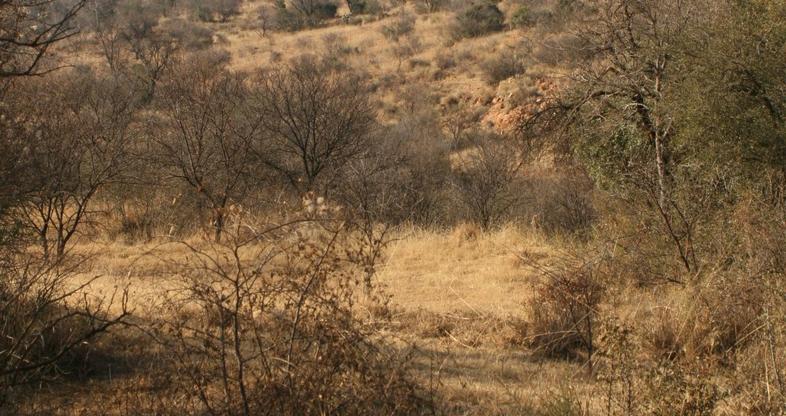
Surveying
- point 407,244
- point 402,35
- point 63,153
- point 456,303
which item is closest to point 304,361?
point 456,303

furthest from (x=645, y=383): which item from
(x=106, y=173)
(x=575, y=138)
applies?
(x=106, y=173)

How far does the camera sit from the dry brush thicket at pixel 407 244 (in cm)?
412

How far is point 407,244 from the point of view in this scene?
12406 mm

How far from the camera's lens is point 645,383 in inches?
168

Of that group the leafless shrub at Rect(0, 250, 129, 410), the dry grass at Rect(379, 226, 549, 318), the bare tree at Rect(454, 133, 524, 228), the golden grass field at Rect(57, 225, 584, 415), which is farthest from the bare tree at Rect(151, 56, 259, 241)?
the leafless shrub at Rect(0, 250, 129, 410)

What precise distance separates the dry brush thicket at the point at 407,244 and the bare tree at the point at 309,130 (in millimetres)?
82

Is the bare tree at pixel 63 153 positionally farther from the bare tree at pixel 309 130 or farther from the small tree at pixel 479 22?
the small tree at pixel 479 22

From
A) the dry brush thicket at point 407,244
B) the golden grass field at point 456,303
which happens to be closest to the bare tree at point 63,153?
the dry brush thicket at point 407,244

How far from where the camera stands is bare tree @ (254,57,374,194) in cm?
1797

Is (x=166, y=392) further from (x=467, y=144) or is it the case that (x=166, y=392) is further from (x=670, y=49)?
(x=467, y=144)

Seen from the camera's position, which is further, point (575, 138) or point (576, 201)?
point (576, 201)

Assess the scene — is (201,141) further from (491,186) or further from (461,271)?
(491,186)

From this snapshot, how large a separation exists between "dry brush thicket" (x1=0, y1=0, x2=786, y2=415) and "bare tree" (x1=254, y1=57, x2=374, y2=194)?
82 mm

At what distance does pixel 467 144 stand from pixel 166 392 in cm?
2408
